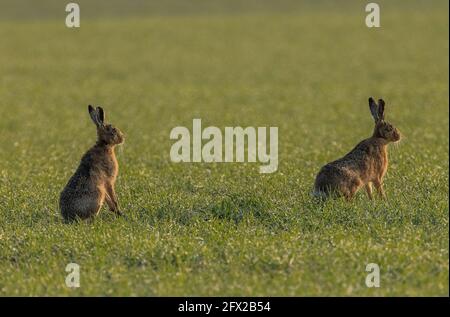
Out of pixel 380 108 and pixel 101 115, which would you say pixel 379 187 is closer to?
pixel 380 108

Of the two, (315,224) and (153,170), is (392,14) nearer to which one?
(153,170)

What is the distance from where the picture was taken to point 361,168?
1398 cm

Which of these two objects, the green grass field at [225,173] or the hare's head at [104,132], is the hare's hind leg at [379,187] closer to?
the green grass field at [225,173]

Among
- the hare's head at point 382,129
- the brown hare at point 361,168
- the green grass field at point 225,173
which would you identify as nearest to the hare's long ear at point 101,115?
the green grass field at point 225,173

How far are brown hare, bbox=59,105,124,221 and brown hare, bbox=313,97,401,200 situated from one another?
316cm

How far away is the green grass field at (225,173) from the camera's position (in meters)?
10.7

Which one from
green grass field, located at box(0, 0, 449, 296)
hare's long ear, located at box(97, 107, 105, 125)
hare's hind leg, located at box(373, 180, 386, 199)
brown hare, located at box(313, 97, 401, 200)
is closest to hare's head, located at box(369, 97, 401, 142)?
brown hare, located at box(313, 97, 401, 200)

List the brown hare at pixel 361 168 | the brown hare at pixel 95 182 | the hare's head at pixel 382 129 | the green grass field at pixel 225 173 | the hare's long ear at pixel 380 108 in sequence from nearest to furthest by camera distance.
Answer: the green grass field at pixel 225 173 → the brown hare at pixel 95 182 → the brown hare at pixel 361 168 → the hare's long ear at pixel 380 108 → the hare's head at pixel 382 129

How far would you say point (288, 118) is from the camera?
29.7 m

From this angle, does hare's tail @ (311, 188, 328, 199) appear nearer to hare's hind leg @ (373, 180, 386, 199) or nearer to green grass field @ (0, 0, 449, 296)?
green grass field @ (0, 0, 449, 296)

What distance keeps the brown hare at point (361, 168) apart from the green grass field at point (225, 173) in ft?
0.89

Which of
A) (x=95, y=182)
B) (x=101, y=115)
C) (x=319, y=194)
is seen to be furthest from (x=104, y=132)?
(x=319, y=194)

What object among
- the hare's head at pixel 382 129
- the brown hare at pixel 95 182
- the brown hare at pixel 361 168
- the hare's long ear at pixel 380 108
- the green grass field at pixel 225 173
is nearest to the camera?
the green grass field at pixel 225 173

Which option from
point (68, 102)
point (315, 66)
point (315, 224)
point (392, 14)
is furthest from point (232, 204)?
point (392, 14)
